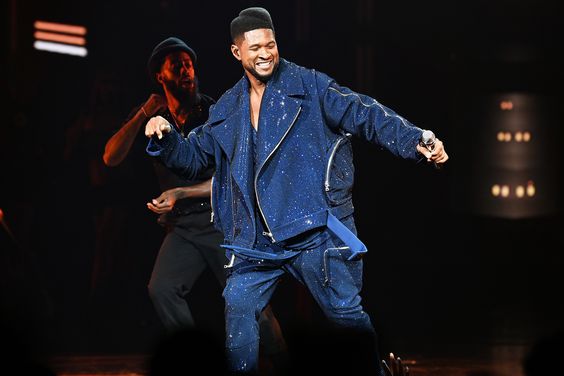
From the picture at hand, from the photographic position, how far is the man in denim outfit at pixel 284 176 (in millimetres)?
4543

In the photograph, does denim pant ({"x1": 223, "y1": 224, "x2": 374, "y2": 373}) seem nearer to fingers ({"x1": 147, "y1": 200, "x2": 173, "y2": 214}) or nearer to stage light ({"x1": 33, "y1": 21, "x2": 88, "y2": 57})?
fingers ({"x1": 147, "y1": 200, "x2": 173, "y2": 214})

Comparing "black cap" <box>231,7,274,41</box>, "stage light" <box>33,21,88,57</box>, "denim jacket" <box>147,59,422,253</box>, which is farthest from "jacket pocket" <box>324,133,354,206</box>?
"stage light" <box>33,21,88,57</box>

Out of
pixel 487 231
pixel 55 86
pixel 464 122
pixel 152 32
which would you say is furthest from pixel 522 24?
pixel 55 86

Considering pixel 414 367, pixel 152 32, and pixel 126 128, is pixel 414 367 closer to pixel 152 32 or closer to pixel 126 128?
pixel 126 128

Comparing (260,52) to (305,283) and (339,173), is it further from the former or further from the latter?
(305,283)

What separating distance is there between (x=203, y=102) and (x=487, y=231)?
3.14 m

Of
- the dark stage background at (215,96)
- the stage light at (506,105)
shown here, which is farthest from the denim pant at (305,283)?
the stage light at (506,105)

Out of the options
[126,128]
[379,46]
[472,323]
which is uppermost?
[379,46]

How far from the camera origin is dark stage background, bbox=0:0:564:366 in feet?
22.8

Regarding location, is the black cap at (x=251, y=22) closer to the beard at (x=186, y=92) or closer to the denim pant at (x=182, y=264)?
the beard at (x=186, y=92)

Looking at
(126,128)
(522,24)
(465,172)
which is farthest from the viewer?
(465,172)

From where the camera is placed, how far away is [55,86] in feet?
23.4

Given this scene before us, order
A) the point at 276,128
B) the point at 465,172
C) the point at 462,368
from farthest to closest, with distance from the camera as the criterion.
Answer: the point at 465,172 < the point at 462,368 < the point at 276,128

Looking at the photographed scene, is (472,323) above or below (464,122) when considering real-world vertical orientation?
below
